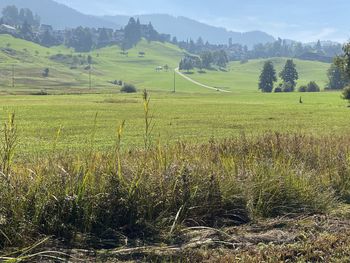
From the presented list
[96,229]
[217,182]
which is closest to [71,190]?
[96,229]

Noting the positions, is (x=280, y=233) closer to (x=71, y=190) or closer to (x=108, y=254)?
(x=108, y=254)

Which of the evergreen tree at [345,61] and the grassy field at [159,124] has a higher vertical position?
the evergreen tree at [345,61]

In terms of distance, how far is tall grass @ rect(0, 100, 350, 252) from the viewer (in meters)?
5.79

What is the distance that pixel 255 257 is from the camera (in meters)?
5.36

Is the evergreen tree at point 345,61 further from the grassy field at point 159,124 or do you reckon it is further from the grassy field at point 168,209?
the grassy field at point 168,209

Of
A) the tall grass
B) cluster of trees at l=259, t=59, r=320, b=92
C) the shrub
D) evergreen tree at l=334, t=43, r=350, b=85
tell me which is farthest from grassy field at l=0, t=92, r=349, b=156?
the shrub

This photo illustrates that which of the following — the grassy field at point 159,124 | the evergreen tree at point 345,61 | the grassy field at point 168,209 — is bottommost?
the grassy field at point 159,124

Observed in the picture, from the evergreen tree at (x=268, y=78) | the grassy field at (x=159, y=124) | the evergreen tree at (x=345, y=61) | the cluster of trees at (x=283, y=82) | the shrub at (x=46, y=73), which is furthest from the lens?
the shrub at (x=46, y=73)

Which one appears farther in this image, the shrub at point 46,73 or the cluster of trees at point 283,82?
the shrub at point 46,73

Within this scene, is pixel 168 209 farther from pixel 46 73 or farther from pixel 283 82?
pixel 46 73

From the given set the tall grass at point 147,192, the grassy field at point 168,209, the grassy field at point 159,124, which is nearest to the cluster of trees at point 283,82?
the grassy field at point 159,124

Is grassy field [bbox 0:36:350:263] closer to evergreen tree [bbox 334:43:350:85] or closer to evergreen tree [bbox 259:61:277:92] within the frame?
evergreen tree [bbox 334:43:350:85]

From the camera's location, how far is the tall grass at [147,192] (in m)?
5.79

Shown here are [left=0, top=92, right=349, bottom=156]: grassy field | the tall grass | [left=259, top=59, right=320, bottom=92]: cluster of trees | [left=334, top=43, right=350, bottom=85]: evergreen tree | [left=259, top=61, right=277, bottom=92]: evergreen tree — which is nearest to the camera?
the tall grass
